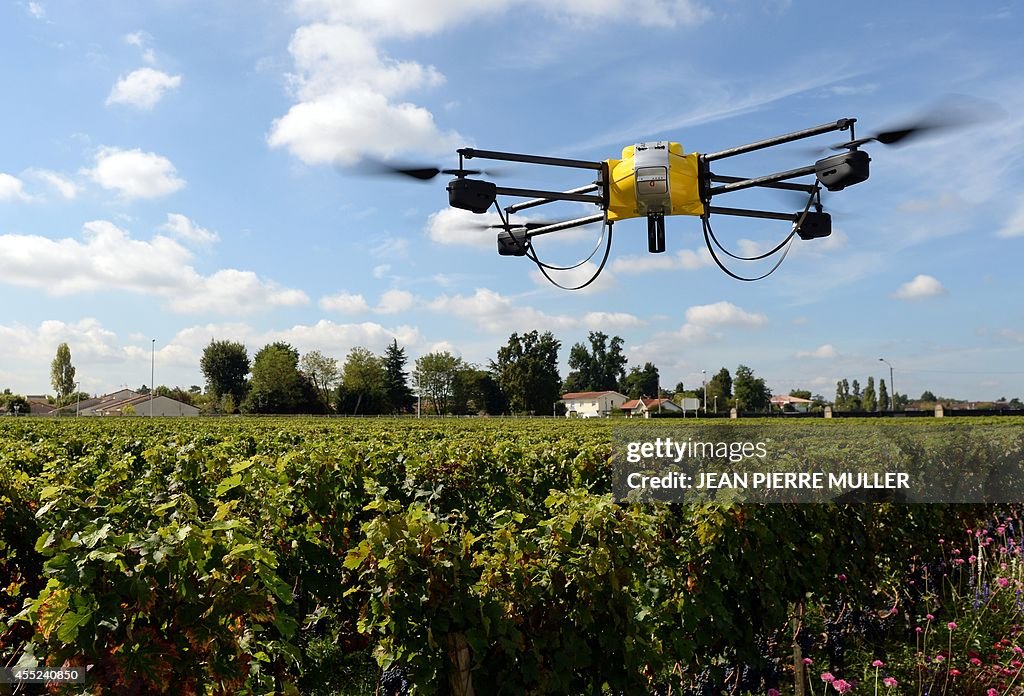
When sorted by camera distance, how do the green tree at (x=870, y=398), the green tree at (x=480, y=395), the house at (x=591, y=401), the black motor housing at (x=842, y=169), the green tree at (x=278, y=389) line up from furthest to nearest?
the green tree at (x=870, y=398) → the house at (x=591, y=401) → the green tree at (x=480, y=395) → the green tree at (x=278, y=389) → the black motor housing at (x=842, y=169)

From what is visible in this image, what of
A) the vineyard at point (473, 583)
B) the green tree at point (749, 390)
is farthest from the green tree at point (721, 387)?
the vineyard at point (473, 583)

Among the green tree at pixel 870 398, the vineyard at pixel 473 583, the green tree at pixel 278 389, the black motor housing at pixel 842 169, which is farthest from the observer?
the green tree at pixel 870 398

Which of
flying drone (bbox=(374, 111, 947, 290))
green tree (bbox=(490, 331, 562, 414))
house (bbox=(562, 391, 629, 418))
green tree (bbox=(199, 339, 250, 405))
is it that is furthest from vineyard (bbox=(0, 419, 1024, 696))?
green tree (bbox=(199, 339, 250, 405))

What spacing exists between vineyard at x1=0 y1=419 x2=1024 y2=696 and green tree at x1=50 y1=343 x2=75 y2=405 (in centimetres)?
11459

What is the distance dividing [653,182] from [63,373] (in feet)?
396

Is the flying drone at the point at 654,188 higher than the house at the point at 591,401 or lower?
higher

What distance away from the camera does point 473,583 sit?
317 cm

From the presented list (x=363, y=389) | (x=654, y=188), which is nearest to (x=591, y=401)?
(x=363, y=389)

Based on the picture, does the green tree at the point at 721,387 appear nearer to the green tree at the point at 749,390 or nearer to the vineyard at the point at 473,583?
the green tree at the point at 749,390

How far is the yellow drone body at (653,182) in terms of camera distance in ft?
19.4

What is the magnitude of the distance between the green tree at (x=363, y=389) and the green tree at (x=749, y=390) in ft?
133

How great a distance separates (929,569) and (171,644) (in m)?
6.43

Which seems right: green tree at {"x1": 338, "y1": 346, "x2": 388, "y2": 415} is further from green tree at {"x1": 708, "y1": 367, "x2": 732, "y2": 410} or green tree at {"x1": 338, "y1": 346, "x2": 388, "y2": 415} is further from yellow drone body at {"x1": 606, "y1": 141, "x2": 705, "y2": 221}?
yellow drone body at {"x1": 606, "y1": 141, "x2": 705, "y2": 221}

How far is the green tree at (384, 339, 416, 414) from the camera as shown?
9019cm
